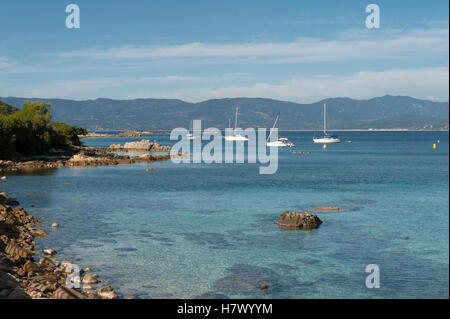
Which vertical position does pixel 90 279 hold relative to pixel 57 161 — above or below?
below

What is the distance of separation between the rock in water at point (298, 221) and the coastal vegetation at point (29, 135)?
65913 millimetres

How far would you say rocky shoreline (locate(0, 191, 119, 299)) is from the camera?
56.9 ft

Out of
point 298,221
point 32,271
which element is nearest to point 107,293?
point 32,271

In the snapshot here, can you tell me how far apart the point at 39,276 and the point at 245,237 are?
14.4 m

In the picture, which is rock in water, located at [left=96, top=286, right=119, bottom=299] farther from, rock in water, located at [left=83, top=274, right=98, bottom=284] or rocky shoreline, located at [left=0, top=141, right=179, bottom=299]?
rock in water, located at [left=83, top=274, right=98, bottom=284]

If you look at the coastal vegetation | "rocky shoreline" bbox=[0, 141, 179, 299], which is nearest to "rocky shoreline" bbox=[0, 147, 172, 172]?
the coastal vegetation

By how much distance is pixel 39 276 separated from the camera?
20625 millimetres

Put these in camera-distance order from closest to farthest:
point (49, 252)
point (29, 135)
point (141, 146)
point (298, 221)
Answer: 1. point (49, 252)
2. point (298, 221)
3. point (29, 135)
4. point (141, 146)

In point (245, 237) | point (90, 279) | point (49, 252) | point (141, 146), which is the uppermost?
point (141, 146)

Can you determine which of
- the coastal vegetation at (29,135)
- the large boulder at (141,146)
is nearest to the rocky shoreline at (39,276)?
the coastal vegetation at (29,135)

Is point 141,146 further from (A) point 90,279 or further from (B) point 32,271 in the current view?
(A) point 90,279
